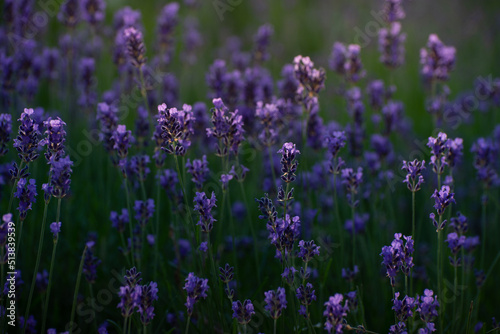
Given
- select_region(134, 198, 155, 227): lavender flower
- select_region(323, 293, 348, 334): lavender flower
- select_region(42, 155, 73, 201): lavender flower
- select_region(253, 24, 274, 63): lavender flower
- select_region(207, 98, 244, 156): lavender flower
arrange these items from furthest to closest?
select_region(253, 24, 274, 63): lavender flower
select_region(134, 198, 155, 227): lavender flower
select_region(207, 98, 244, 156): lavender flower
select_region(42, 155, 73, 201): lavender flower
select_region(323, 293, 348, 334): lavender flower

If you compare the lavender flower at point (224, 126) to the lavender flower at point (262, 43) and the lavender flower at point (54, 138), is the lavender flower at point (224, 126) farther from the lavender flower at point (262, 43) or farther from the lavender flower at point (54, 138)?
the lavender flower at point (262, 43)

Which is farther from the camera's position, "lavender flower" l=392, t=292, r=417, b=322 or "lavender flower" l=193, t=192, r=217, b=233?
"lavender flower" l=193, t=192, r=217, b=233

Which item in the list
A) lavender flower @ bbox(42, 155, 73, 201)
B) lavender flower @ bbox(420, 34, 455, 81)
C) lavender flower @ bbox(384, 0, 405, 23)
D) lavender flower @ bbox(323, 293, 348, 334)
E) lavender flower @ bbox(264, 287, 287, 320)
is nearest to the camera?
lavender flower @ bbox(323, 293, 348, 334)

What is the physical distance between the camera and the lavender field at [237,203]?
1721 mm

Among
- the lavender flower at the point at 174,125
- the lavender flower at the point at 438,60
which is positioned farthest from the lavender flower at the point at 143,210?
the lavender flower at the point at 438,60

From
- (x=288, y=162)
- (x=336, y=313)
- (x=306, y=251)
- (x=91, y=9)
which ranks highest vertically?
(x=91, y=9)

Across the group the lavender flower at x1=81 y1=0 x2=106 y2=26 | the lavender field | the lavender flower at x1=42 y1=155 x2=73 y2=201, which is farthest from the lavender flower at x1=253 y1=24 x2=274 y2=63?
the lavender flower at x1=42 y1=155 x2=73 y2=201

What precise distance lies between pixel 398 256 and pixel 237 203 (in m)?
1.57

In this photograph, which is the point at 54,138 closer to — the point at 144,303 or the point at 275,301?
the point at 144,303

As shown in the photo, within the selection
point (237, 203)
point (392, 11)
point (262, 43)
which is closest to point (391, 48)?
point (392, 11)

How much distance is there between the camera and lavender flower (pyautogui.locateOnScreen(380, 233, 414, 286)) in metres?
1.62

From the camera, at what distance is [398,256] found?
165 centimetres

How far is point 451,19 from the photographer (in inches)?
296

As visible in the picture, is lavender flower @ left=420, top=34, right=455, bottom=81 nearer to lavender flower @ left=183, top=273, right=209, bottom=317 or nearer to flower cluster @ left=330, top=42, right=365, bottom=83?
flower cluster @ left=330, top=42, right=365, bottom=83
